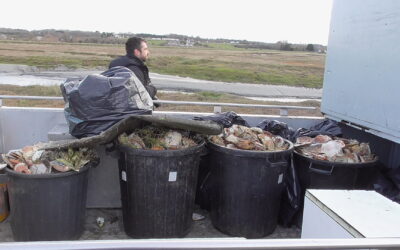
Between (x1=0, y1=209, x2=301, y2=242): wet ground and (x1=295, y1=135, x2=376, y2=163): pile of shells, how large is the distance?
0.78m

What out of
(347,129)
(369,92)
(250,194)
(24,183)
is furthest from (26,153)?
(347,129)

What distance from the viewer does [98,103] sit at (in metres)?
3.54

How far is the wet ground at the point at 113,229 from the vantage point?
3641mm

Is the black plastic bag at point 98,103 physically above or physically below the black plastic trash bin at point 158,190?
above

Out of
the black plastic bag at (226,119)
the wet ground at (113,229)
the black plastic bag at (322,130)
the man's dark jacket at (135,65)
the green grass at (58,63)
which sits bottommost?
the wet ground at (113,229)

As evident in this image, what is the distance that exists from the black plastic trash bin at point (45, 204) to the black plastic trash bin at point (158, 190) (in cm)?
41

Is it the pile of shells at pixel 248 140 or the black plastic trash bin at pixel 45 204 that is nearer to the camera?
the black plastic trash bin at pixel 45 204

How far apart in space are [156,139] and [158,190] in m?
0.43

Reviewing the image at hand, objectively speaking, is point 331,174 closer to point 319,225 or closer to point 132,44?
point 319,225

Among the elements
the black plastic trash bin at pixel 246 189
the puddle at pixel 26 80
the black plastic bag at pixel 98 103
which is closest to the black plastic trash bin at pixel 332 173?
the black plastic trash bin at pixel 246 189

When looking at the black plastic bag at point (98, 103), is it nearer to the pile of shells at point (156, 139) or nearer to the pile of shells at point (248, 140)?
the pile of shells at point (156, 139)

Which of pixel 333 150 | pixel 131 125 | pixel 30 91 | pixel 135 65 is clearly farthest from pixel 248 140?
pixel 30 91

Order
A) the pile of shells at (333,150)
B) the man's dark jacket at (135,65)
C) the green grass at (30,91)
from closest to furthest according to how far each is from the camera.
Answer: the pile of shells at (333,150) < the man's dark jacket at (135,65) < the green grass at (30,91)

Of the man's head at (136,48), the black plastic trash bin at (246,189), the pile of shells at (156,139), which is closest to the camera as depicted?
the pile of shells at (156,139)
